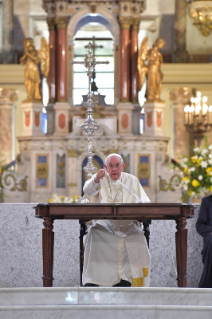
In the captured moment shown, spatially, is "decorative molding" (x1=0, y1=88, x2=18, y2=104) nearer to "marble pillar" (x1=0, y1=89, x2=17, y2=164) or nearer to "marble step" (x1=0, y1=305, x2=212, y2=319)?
"marble pillar" (x1=0, y1=89, x2=17, y2=164)

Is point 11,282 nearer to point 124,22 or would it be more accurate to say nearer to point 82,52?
point 124,22

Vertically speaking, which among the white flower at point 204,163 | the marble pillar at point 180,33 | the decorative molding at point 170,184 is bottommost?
the decorative molding at point 170,184

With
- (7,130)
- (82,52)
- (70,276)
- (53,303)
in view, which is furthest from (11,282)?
(82,52)

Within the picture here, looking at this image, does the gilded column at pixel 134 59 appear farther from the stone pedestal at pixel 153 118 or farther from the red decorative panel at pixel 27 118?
the red decorative panel at pixel 27 118

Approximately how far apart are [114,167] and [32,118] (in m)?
9.12

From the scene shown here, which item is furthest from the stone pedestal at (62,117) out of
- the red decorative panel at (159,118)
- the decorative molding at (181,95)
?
the decorative molding at (181,95)

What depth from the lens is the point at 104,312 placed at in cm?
484

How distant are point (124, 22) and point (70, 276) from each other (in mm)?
A: 9231

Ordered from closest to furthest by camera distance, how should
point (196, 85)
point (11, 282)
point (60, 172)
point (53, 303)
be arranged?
point (53, 303), point (11, 282), point (60, 172), point (196, 85)

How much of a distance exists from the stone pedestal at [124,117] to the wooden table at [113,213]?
955 centimetres

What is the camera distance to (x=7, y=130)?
17.6 m

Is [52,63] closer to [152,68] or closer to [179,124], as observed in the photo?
[152,68]

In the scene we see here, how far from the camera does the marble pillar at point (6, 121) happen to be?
57.1 ft

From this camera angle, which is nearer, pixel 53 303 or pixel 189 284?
pixel 53 303
